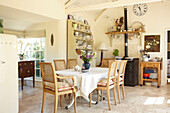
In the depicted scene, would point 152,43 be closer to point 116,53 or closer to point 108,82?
point 116,53

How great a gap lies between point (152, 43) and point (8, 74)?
484 centimetres

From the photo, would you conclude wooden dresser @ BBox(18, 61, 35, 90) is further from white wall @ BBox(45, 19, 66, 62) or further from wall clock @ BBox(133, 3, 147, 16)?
wall clock @ BBox(133, 3, 147, 16)

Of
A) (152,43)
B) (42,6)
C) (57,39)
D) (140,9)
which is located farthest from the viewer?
(140,9)

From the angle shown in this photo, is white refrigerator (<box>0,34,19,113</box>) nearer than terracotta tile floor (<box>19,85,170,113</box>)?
Yes

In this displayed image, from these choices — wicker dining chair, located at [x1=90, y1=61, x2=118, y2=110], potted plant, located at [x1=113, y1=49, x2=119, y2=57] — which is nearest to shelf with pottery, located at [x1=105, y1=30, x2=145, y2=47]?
potted plant, located at [x1=113, y1=49, x2=119, y2=57]

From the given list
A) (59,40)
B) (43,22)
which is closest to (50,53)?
(59,40)

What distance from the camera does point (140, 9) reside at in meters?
6.00

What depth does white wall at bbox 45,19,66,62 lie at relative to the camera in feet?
16.2

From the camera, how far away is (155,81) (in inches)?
226

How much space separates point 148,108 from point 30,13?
3.37 meters

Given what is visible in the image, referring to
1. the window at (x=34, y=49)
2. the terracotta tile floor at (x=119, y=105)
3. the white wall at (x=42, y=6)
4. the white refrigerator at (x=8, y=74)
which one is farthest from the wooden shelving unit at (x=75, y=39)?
the white refrigerator at (x=8, y=74)

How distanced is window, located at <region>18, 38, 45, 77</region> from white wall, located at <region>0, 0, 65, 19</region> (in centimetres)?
124

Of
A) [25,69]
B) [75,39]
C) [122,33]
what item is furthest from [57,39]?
[122,33]

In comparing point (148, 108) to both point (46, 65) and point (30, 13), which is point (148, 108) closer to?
point (46, 65)
